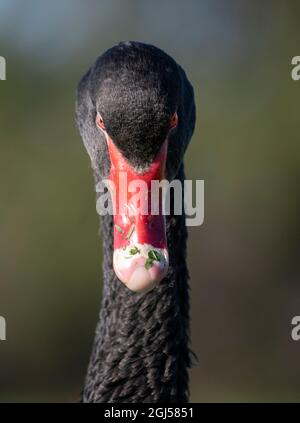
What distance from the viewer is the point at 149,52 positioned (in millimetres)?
2693

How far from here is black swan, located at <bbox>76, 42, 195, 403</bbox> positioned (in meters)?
2.57

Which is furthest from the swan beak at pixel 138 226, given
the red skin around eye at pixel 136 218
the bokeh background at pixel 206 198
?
the bokeh background at pixel 206 198

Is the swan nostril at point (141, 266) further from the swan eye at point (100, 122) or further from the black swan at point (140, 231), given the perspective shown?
the swan eye at point (100, 122)

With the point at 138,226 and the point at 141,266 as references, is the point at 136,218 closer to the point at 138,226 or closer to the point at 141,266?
the point at 138,226

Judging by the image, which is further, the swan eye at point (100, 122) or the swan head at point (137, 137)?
the swan eye at point (100, 122)

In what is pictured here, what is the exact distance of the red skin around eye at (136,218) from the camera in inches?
95.2

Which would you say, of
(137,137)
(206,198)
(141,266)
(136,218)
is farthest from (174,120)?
(206,198)

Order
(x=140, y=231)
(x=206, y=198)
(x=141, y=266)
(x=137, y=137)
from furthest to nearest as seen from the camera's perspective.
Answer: (x=206, y=198)
(x=137, y=137)
(x=140, y=231)
(x=141, y=266)

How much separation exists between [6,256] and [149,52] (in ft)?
20.1

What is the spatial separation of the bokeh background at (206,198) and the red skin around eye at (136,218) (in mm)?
5630

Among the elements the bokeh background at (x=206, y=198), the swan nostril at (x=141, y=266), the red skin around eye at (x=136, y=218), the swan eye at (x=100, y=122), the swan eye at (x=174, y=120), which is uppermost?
the bokeh background at (x=206, y=198)

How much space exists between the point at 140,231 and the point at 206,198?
632 cm

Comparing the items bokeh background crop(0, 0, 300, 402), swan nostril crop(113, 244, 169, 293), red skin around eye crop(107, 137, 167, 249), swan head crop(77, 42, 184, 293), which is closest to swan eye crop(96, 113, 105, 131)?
swan head crop(77, 42, 184, 293)

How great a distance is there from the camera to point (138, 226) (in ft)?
7.99
